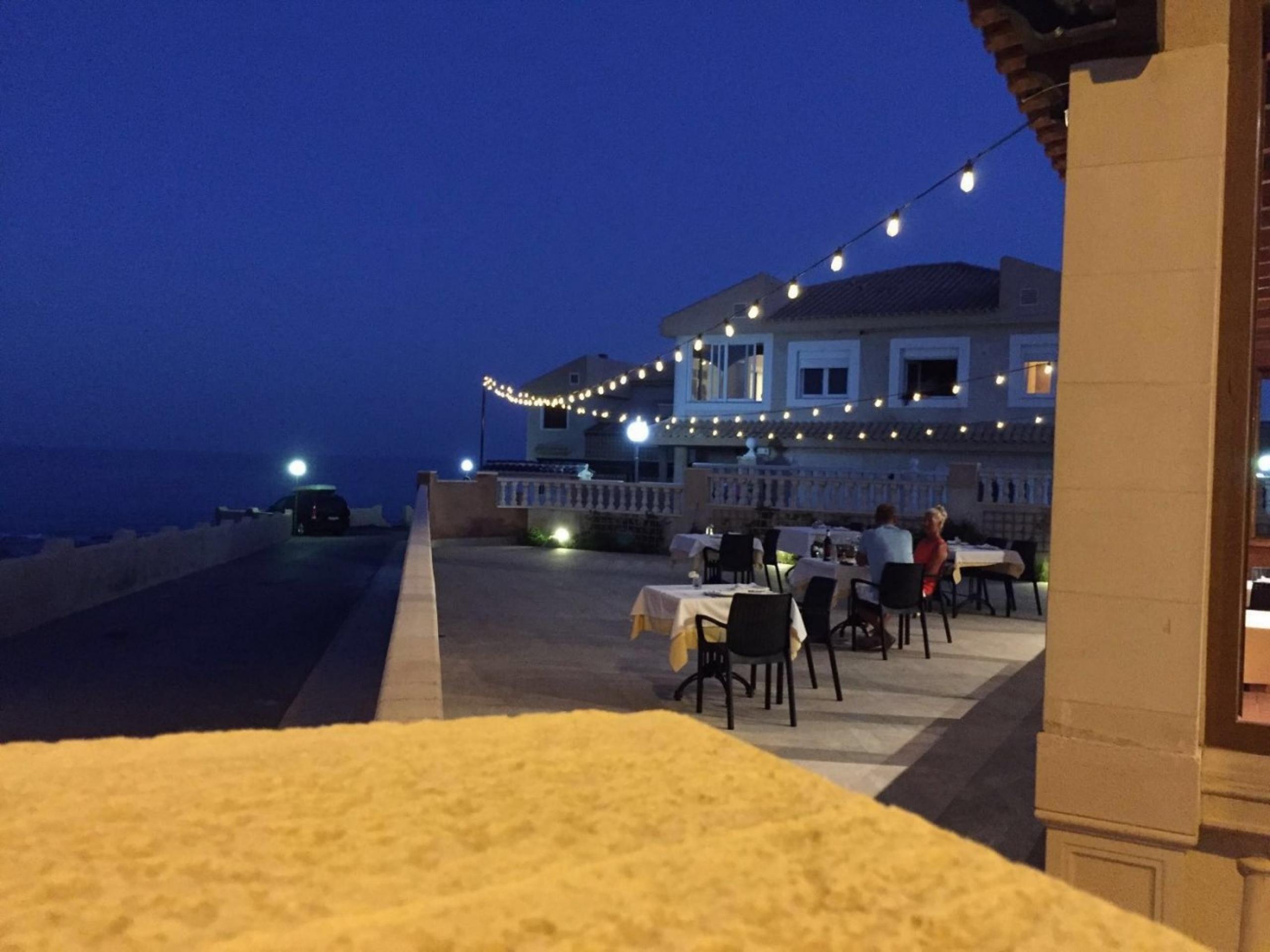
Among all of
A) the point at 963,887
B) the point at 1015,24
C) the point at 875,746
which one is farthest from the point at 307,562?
the point at 963,887

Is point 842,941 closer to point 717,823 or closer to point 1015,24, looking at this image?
point 717,823

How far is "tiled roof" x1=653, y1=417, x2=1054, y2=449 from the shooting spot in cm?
2298

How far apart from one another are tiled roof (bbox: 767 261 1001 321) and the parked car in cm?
1419

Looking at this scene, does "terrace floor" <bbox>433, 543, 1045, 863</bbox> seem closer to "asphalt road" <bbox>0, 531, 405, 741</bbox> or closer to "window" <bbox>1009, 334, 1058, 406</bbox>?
"asphalt road" <bbox>0, 531, 405, 741</bbox>

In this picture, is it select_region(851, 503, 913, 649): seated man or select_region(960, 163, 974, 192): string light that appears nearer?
select_region(960, 163, 974, 192): string light

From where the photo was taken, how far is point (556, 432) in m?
43.2

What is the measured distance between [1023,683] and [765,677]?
2.04 meters

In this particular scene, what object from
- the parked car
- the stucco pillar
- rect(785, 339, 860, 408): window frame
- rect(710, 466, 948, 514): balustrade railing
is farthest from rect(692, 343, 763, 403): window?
the stucco pillar

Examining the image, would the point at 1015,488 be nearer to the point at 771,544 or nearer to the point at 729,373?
the point at 771,544

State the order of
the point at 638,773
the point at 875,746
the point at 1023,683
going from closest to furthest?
the point at 638,773
the point at 875,746
the point at 1023,683

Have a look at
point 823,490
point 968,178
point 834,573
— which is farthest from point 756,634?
point 823,490

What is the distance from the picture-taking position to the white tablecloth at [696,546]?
12.7m

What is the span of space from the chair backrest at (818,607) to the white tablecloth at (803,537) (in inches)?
154

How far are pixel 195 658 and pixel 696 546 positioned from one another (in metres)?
5.93
